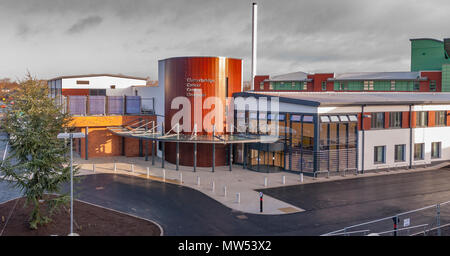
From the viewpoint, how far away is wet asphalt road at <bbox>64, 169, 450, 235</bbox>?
20.6m

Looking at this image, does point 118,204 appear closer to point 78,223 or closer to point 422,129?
point 78,223

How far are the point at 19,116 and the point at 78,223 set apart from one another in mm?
6413

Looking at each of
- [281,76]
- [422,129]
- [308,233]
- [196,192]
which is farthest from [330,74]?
[308,233]

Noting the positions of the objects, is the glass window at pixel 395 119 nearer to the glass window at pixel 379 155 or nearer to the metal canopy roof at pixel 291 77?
the glass window at pixel 379 155

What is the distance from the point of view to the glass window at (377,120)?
→ 36562mm

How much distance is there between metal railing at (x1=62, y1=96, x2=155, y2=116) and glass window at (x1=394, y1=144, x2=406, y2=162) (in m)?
27.4

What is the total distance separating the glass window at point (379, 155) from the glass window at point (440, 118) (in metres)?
8.51

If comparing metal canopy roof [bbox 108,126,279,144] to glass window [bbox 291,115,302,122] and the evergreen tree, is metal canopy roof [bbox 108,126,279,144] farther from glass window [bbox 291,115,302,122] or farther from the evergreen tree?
the evergreen tree

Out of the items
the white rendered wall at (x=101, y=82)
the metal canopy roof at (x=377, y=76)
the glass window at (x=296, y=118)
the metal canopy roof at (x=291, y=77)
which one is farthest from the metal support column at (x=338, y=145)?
the metal canopy roof at (x=291, y=77)

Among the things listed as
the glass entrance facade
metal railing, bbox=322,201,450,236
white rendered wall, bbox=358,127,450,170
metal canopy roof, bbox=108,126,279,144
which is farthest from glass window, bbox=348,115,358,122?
metal railing, bbox=322,201,450,236

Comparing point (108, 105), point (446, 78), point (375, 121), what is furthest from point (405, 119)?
point (446, 78)

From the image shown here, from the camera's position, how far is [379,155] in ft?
122

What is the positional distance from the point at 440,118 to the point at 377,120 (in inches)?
377

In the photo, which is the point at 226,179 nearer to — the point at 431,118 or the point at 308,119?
the point at 308,119
